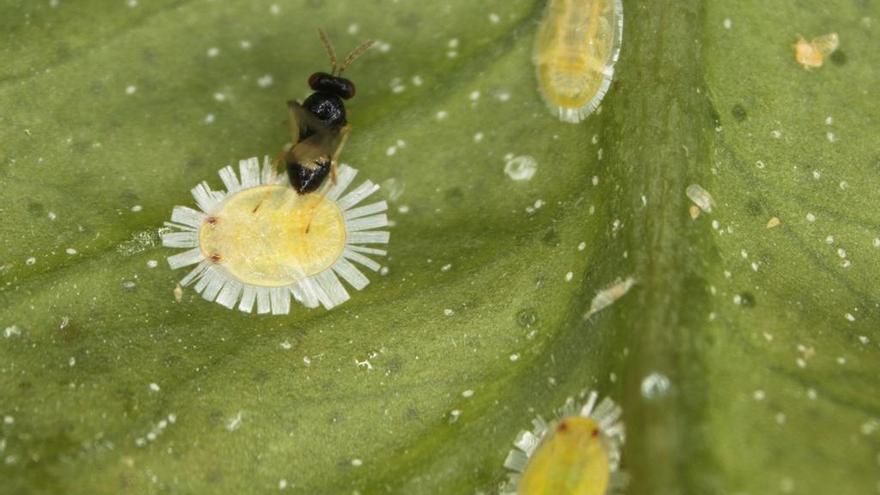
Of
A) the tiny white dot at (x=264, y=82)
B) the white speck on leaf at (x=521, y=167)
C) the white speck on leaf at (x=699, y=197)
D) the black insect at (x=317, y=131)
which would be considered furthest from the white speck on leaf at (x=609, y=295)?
the tiny white dot at (x=264, y=82)

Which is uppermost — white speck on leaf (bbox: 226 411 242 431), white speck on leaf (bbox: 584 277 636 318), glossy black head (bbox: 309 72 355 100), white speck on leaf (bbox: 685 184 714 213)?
glossy black head (bbox: 309 72 355 100)

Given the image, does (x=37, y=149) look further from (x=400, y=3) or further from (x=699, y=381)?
(x=699, y=381)

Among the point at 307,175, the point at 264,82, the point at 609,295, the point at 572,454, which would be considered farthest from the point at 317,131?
the point at 572,454

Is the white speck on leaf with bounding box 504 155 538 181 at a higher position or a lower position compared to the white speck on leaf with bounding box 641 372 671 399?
higher

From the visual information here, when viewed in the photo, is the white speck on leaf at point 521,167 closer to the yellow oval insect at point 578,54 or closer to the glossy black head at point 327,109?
the yellow oval insect at point 578,54

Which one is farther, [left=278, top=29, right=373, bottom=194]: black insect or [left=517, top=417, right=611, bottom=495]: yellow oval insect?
[left=278, top=29, right=373, bottom=194]: black insect

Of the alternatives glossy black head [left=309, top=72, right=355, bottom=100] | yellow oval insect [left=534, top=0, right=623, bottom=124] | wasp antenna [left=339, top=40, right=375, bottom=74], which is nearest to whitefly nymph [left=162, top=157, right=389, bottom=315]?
glossy black head [left=309, top=72, right=355, bottom=100]

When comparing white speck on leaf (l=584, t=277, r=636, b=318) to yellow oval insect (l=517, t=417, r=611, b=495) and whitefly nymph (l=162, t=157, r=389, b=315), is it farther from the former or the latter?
whitefly nymph (l=162, t=157, r=389, b=315)
